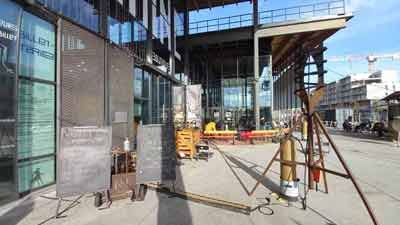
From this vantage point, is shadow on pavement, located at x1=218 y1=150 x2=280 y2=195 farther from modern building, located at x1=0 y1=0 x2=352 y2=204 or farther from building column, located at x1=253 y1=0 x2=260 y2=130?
building column, located at x1=253 y1=0 x2=260 y2=130

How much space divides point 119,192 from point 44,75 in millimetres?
3206

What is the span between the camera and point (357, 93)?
69188 millimetres

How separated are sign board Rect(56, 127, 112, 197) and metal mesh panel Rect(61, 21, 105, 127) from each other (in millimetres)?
1854

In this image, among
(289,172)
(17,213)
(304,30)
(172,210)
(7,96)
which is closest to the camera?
(17,213)

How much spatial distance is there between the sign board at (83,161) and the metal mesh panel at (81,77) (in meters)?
1.85

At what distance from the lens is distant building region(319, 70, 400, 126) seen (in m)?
43.6

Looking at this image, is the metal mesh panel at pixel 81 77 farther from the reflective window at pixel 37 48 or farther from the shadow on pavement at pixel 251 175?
the shadow on pavement at pixel 251 175

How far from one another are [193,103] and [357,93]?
68094 millimetres

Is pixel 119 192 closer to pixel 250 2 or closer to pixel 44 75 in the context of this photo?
pixel 44 75

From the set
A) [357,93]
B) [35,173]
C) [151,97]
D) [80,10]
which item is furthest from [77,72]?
[357,93]

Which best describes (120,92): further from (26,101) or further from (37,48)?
(26,101)

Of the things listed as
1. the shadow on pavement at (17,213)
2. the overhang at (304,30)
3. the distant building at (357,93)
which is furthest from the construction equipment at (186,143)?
the distant building at (357,93)

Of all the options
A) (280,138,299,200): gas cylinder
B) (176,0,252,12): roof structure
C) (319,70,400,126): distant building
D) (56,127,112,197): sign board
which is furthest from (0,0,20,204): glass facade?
(319,70,400,126): distant building

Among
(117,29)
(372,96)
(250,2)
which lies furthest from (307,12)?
(372,96)
